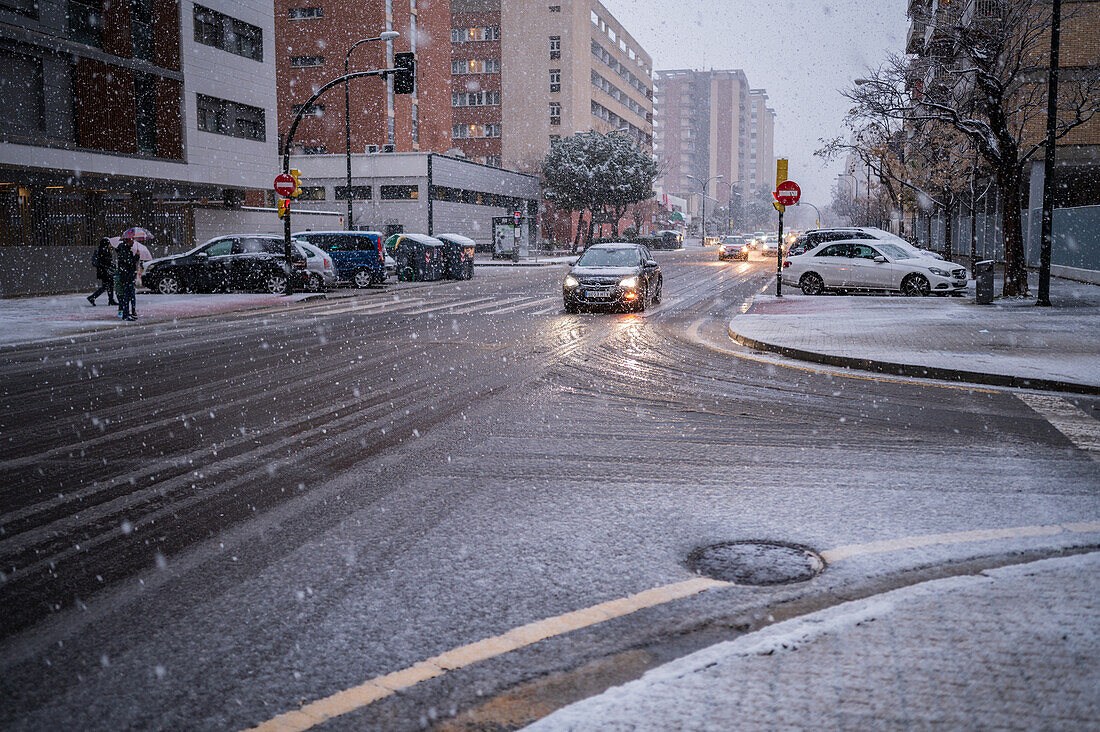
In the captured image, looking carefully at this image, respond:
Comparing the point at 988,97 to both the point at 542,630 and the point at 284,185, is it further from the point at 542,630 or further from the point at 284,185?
the point at 542,630

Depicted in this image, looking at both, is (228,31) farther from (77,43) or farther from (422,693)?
(422,693)

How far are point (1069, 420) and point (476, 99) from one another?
299 feet

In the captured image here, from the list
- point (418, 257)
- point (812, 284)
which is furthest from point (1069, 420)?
point (418, 257)

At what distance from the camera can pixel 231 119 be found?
123ft

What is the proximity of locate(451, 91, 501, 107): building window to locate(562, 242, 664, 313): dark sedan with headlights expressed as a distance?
250 feet

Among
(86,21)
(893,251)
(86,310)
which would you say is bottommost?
(86,310)

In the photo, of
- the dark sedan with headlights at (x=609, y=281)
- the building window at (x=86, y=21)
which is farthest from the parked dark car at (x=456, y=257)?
the dark sedan with headlights at (x=609, y=281)

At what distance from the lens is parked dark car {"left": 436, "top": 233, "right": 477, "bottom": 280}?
37.2m

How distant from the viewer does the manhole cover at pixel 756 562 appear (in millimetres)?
4316

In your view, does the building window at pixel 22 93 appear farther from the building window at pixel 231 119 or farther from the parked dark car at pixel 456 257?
the parked dark car at pixel 456 257

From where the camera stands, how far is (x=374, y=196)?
62.1m

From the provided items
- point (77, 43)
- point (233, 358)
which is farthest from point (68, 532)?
point (77, 43)

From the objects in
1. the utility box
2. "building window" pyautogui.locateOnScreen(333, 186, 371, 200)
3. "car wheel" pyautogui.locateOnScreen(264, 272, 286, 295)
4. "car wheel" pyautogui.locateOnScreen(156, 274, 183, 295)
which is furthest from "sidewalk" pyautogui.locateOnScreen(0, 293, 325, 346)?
"building window" pyautogui.locateOnScreen(333, 186, 371, 200)

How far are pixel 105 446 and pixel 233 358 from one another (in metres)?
5.82
